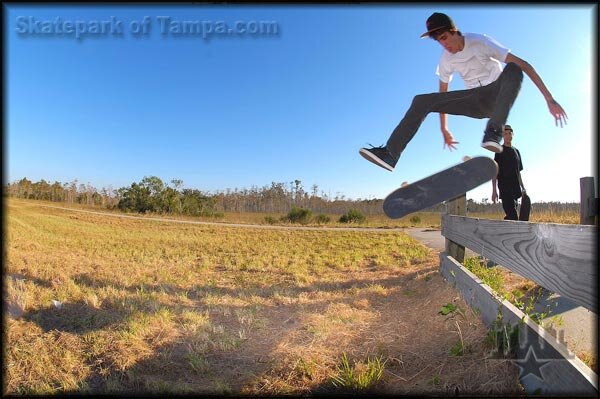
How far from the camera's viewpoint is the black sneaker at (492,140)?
2363 millimetres

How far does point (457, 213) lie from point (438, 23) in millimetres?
3243

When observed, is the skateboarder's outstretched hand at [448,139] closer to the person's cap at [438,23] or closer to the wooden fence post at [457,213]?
the person's cap at [438,23]

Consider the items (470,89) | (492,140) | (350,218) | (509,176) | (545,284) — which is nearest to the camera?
(545,284)

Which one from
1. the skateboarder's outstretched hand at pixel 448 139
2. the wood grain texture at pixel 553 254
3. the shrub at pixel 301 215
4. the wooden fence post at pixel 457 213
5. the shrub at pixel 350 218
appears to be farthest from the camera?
the shrub at pixel 301 215

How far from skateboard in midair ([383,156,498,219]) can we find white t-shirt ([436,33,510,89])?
0.77m

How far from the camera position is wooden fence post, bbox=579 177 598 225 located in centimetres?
330

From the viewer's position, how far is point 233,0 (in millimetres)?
2348

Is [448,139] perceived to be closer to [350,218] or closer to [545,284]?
[545,284]

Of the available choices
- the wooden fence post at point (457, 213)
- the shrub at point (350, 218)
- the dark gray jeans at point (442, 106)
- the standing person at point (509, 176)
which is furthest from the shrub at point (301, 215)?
the dark gray jeans at point (442, 106)

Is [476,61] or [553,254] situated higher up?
[476,61]

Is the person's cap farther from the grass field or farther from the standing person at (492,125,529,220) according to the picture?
the grass field

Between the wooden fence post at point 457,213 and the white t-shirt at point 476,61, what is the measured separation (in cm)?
233

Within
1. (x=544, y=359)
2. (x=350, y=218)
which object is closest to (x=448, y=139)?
(x=544, y=359)

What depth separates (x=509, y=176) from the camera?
3666mm
